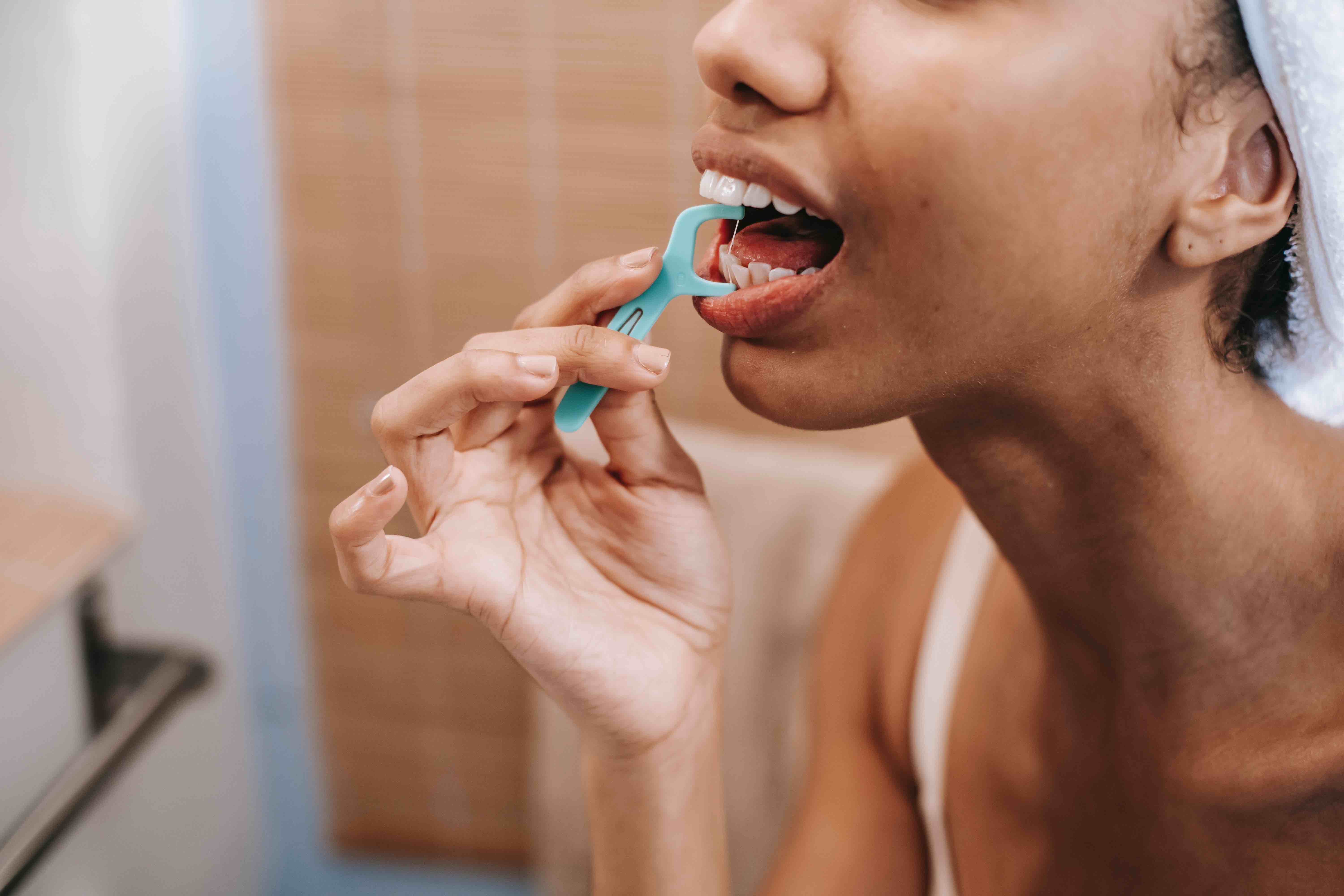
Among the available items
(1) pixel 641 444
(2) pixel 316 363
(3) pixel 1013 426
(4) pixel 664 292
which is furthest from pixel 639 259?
(2) pixel 316 363

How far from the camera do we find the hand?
56cm

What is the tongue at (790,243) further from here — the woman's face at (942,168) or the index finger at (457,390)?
the index finger at (457,390)

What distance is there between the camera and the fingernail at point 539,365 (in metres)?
0.55

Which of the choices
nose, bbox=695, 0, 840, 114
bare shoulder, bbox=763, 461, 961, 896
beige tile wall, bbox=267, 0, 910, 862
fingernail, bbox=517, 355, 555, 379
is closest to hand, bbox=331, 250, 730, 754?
fingernail, bbox=517, 355, 555, 379

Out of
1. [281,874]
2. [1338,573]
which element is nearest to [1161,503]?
[1338,573]

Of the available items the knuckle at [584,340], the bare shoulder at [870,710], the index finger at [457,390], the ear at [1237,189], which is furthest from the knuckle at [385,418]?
the bare shoulder at [870,710]

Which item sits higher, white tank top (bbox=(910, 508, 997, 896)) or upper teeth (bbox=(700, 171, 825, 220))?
upper teeth (bbox=(700, 171, 825, 220))

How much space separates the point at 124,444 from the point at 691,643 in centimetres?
82

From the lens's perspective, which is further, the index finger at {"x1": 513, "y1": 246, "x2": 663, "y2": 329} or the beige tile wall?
the beige tile wall

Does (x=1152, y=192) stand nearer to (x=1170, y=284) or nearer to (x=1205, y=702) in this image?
(x=1170, y=284)

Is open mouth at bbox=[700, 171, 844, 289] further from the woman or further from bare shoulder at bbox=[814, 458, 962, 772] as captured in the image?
bare shoulder at bbox=[814, 458, 962, 772]

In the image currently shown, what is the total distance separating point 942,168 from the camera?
1.62ft

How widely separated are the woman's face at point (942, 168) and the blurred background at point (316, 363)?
0.70 metres

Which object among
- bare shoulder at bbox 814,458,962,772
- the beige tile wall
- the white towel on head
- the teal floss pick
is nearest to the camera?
the white towel on head
